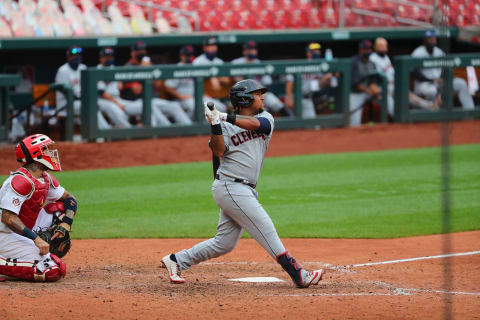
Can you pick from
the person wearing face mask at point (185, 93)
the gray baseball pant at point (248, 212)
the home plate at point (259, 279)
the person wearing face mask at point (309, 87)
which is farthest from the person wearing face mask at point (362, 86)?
the gray baseball pant at point (248, 212)

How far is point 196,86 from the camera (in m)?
15.4

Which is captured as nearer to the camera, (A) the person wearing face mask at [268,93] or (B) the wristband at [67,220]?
(B) the wristband at [67,220]

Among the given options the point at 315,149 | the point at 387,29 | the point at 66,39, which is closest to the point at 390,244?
the point at 315,149

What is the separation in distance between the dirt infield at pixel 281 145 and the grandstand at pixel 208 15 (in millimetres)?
2553

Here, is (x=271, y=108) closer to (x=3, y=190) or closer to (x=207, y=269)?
(x=207, y=269)

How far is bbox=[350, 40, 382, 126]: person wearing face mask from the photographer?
17375mm

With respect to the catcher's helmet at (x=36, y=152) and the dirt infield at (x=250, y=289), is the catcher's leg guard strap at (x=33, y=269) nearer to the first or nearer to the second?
the dirt infield at (x=250, y=289)

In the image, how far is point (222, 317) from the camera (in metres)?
5.39

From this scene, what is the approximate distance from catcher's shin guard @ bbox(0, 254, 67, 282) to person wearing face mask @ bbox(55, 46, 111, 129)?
8.44 meters

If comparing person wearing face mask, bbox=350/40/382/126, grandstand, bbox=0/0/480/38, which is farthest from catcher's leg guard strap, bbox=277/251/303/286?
person wearing face mask, bbox=350/40/382/126

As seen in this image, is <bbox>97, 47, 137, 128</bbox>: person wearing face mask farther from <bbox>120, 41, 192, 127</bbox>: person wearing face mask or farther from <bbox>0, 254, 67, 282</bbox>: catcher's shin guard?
<bbox>0, 254, 67, 282</bbox>: catcher's shin guard

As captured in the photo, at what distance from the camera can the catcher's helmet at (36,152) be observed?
20.5ft

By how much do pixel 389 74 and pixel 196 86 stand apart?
4.58 metres

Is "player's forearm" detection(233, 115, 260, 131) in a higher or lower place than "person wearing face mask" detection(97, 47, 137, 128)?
higher
